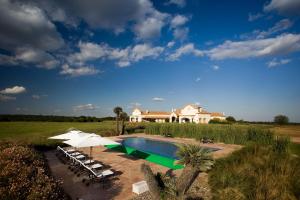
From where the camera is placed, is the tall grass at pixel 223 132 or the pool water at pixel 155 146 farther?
the tall grass at pixel 223 132

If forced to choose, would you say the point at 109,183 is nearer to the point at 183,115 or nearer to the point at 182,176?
the point at 182,176

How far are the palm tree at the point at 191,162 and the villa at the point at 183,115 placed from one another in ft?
122

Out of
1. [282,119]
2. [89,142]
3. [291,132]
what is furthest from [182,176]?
[282,119]

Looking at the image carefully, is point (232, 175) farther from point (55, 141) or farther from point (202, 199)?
point (55, 141)

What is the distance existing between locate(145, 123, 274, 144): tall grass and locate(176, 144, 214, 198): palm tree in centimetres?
1230

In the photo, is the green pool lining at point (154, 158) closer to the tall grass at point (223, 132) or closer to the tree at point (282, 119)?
the tall grass at point (223, 132)

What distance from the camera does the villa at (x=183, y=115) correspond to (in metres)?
46.5

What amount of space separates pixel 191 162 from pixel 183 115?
4133cm

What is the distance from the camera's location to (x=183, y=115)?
48.6 metres

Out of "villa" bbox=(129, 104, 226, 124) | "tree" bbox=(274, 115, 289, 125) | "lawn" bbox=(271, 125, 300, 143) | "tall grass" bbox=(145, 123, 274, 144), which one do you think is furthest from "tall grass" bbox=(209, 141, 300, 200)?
"tree" bbox=(274, 115, 289, 125)

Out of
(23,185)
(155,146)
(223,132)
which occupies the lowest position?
(155,146)

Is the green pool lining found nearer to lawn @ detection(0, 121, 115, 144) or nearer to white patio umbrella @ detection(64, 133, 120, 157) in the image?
white patio umbrella @ detection(64, 133, 120, 157)

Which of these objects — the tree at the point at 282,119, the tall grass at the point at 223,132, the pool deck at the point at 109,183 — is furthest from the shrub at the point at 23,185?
the tree at the point at 282,119

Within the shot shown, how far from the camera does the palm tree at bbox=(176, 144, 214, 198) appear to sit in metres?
7.28
